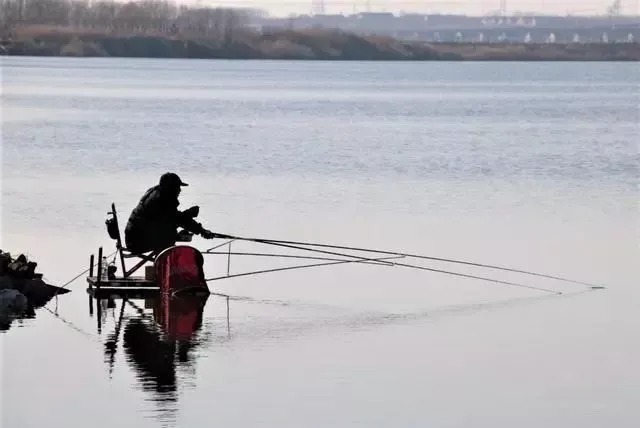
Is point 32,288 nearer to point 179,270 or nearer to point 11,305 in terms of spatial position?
point 11,305

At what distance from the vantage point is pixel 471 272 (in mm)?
19781

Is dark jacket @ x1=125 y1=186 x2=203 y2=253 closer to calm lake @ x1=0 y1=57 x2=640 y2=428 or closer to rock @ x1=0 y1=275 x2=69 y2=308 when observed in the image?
calm lake @ x1=0 y1=57 x2=640 y2=428

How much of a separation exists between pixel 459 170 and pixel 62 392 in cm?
2551

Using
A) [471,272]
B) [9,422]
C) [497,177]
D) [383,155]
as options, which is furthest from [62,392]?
[383,155]

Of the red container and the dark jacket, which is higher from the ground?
the dark jacket

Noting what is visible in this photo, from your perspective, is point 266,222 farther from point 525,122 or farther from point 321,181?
point 525,122

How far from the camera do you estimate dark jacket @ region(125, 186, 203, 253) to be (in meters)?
16.8

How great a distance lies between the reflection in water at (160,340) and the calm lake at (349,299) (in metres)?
0.04

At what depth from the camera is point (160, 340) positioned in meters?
15.0

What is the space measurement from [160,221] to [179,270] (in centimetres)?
52

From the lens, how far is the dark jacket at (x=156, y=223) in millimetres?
16828

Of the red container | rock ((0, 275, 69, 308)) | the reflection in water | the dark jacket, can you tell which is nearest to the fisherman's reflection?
the reflection in water

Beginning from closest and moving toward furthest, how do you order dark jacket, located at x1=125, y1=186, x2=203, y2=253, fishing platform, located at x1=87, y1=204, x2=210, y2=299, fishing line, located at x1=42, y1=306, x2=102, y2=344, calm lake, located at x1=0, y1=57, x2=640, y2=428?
calm lake, located at x1=0, y1=57, x2=640, y2=428, fishing line, located at x1=42, y1=306, x2=102, y2=344, dark jacket, located at x1=125, y1=186, x2=203, y2=253, fishing platform, located at x1=87, y1=204, x2=210, y2=299

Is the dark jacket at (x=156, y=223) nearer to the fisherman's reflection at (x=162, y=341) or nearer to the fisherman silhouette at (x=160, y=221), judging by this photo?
the fisherman silhouette at (x=160, y=221)
